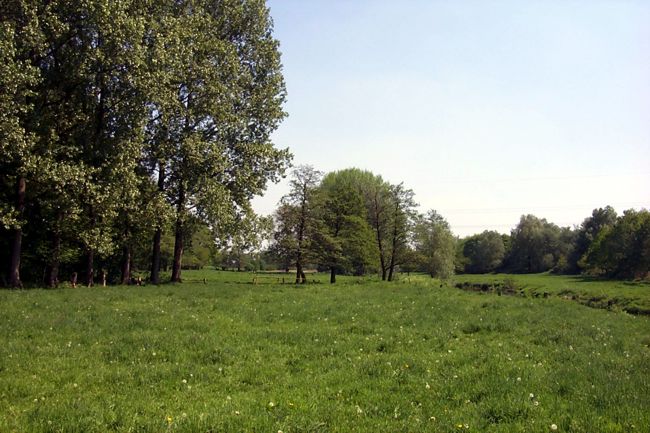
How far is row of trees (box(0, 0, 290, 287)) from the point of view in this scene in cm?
2605

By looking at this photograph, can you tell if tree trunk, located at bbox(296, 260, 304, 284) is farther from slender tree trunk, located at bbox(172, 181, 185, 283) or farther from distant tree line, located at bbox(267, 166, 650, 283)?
slender tree trunk, located at bbox(172, 181, 185, 283)

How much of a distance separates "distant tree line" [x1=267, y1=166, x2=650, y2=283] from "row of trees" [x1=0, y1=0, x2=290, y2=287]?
1695 cm

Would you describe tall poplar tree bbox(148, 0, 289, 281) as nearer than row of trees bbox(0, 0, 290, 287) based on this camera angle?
No

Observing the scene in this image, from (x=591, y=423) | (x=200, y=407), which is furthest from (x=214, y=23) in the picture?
(x=591, y=423)

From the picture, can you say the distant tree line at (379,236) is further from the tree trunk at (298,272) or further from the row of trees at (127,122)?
the row of trees at (127,122)

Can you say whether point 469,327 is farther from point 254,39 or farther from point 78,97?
point 254,39

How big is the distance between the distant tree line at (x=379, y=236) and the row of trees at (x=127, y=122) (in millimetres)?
16949

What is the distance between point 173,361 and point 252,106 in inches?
1190

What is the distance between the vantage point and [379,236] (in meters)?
70.1

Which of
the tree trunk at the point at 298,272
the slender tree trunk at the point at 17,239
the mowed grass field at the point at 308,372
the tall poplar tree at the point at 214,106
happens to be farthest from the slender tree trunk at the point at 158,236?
the tree trunk at the point at 298,272

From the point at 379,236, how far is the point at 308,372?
196 ft

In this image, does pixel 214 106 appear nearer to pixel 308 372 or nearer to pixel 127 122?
pixel 127 122

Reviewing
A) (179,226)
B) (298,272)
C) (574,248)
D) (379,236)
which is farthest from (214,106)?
(574,248)

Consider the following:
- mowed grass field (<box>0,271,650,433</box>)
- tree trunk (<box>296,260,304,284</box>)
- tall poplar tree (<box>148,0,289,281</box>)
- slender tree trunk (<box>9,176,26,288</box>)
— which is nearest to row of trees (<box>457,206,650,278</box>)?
tree trunk (<box>296,260,304,284</box>)
